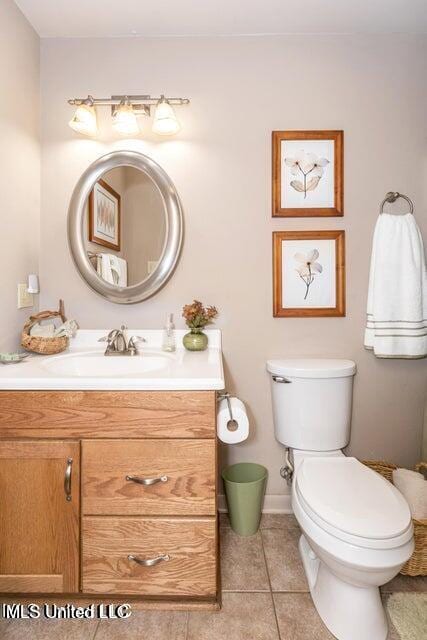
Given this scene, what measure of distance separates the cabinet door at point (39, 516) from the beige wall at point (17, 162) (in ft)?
1.79

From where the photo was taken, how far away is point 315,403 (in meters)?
1.58

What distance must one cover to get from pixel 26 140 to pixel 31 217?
336 millimetres

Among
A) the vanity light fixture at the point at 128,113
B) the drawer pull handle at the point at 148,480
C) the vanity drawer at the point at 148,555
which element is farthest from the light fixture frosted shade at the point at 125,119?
the vanity drawer at the point at 148,555

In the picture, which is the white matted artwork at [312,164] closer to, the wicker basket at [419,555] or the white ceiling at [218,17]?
the white ceiling at [218,17]

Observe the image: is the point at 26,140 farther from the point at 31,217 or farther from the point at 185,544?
the point at 185,544

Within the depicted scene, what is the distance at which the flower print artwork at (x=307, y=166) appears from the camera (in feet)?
5.73

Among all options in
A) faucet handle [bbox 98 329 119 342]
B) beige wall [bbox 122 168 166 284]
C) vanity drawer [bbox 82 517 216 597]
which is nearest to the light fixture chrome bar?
beige wall [bbox 122 168 166 284]

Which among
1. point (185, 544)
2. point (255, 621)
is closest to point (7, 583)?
point (185, 544)

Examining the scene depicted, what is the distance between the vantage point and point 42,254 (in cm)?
179

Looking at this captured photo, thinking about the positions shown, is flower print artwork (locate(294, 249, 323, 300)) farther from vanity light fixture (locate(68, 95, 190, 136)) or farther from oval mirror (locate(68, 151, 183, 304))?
vanity light fixture (locate(68, 95, 190, 136))

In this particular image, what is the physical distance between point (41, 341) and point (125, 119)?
1058 mm

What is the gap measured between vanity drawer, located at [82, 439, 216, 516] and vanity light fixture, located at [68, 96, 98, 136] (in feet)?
4.54

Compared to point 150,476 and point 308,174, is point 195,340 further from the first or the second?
point 308,174

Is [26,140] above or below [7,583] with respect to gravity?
above
